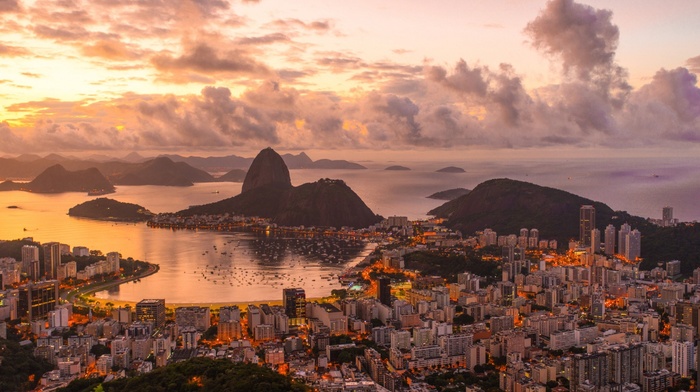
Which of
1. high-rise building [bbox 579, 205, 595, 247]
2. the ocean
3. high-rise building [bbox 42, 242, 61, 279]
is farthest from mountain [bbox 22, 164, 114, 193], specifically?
high-rise building [bbox 579, 205, 595, 247]

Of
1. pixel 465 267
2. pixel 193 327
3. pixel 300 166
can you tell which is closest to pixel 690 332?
pixel 465 267

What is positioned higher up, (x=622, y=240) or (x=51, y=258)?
(x=622, y=240)

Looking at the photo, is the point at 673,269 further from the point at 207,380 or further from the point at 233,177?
the point at 233,177

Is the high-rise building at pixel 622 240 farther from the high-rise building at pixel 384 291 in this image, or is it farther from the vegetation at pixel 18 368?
the vegetation at pixel 18 368

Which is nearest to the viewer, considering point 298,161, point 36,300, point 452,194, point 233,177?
point 36,300

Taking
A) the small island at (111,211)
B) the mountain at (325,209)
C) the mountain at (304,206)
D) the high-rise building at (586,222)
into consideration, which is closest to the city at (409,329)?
the high-rise building at (586,222)

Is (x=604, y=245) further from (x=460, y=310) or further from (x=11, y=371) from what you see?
(x=11, y=371)

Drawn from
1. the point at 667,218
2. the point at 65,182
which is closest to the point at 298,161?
the point at 65,182
